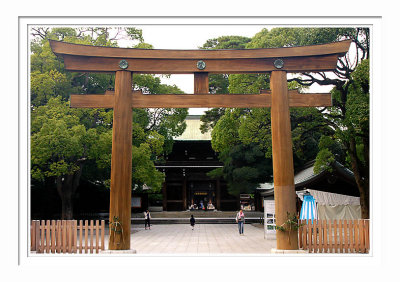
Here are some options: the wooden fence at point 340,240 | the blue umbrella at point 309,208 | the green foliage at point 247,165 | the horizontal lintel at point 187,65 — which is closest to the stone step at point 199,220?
the green foliage at point 247,165

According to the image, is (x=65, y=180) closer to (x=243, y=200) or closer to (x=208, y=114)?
(x=208, y=114)

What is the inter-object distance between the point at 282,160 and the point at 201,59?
375cm

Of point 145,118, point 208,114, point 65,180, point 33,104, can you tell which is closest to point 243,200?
point 208,114

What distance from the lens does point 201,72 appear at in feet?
38.7

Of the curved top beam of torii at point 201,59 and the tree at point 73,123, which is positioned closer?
the curved top beam of torii at point 201,59

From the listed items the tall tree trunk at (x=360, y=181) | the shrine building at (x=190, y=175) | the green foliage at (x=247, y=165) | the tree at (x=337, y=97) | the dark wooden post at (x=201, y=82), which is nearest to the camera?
the dark wooden post at (x=201, y=82)

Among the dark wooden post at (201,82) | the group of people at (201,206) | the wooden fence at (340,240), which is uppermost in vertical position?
the dark wooden post at (201,82)

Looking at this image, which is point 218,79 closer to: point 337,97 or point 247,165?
point 247,165

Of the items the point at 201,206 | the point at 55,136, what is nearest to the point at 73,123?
the point at 55,136

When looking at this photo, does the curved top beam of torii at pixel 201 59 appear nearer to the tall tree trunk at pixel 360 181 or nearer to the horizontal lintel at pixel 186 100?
the horizontal lintel at pixel 186 100

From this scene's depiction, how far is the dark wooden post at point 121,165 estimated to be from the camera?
35.9ft

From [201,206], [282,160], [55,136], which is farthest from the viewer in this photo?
Result: [201,206]

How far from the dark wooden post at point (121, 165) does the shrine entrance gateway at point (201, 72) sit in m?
0.03

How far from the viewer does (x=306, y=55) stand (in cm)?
1164
